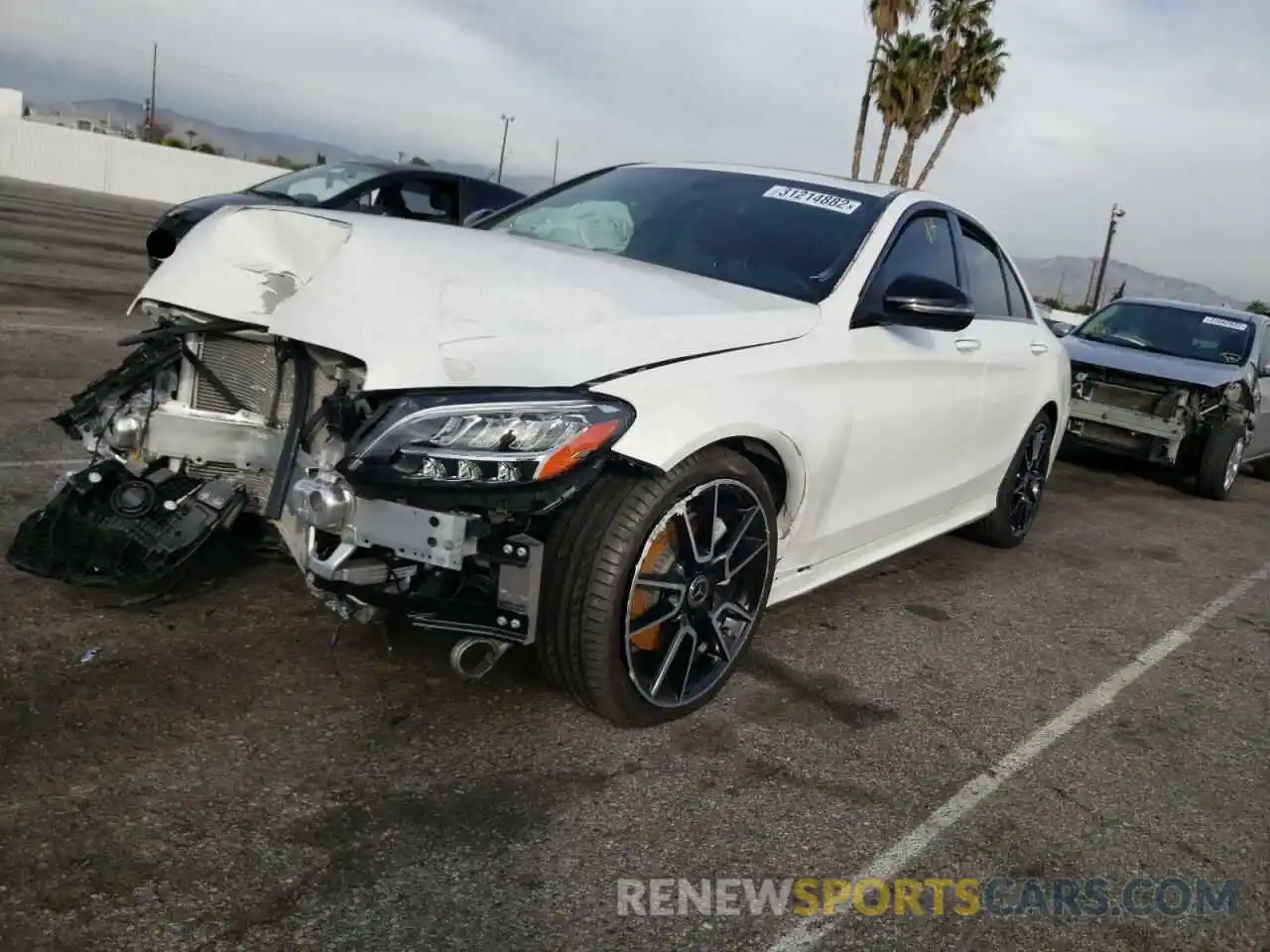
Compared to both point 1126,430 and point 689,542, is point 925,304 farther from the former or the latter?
point 1126,430

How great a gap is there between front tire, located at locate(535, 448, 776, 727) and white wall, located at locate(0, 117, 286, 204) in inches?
1520

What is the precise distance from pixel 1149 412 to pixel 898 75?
85.7ft

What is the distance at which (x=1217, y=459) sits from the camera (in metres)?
8.37

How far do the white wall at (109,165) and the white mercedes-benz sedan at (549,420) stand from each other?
37892 millimetres

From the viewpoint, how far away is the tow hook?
2.79 metres

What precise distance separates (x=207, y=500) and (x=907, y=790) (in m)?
2.16

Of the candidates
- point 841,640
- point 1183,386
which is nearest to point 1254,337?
point 1183,386

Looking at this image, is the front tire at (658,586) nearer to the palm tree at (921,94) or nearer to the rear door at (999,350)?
the rear door at (999,350)

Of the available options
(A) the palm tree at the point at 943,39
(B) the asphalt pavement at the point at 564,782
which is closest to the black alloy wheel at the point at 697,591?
(B) the asphalt pavement at the point at 564,782

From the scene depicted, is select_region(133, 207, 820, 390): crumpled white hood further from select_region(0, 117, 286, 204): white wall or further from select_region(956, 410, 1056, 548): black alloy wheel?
select_region(0, 117, 286, 204): white wall

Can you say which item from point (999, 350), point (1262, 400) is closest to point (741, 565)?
point (999, 350)

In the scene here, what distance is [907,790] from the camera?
→ 299 centimetres

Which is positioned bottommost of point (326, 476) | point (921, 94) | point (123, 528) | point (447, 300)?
point (123, 528)

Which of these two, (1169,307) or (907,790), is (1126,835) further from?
(1169,307)
